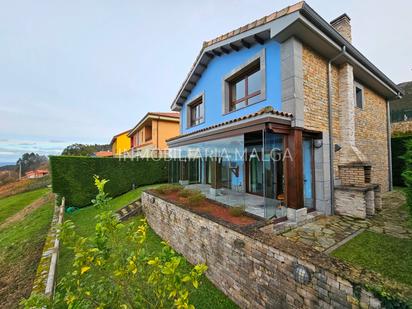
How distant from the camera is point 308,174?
773 cm

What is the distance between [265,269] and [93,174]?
15.2 meters

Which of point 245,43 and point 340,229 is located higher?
point 245,43

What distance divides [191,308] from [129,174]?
52.8 ft

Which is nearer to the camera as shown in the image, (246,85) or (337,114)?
(337,114)

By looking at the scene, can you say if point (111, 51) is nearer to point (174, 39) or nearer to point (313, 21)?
point (174, 39)

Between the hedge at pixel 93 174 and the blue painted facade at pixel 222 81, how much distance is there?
5.91 metres

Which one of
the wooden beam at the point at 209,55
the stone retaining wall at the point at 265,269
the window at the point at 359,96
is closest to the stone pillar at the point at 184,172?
the stone retaining wall at the point at 265,269

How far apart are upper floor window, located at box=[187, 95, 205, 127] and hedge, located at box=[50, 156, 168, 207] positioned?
19.8ft

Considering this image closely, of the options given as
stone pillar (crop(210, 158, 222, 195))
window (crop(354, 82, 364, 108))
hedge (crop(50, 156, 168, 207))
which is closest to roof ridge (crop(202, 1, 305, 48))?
stone pillar (crop(210, 158, 222, 195))

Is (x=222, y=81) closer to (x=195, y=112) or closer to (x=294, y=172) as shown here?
(x=195, y=112)

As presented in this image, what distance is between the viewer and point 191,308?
2.18 meters

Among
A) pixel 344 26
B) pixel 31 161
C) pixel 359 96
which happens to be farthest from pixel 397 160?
pixel 31 161

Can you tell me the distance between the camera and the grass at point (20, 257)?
560cm

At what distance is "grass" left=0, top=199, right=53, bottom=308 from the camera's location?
560cm
